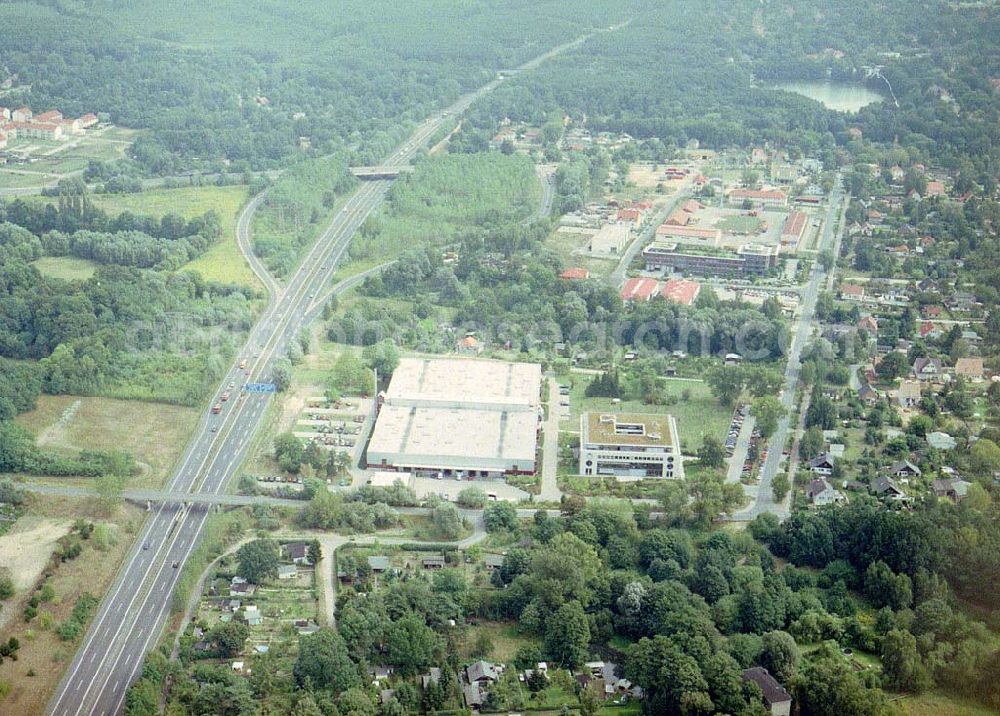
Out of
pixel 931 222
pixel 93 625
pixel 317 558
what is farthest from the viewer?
pixel 931 222

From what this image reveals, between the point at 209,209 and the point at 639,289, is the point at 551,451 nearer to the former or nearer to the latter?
the point at 639,289

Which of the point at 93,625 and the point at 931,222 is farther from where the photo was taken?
the point at 931,222

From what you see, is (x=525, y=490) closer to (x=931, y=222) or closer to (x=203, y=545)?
(x=203, y=545)

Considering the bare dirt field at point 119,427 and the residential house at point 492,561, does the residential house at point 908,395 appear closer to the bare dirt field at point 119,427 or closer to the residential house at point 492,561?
the residential house at point 492,561

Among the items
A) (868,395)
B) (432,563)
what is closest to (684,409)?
(868,395)

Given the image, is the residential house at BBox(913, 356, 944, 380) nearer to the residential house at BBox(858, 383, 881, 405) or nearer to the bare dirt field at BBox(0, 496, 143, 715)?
the residential house at BBox(858, 383, 881, 405)

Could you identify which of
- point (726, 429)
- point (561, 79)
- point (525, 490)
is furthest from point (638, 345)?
point (561, 79)
